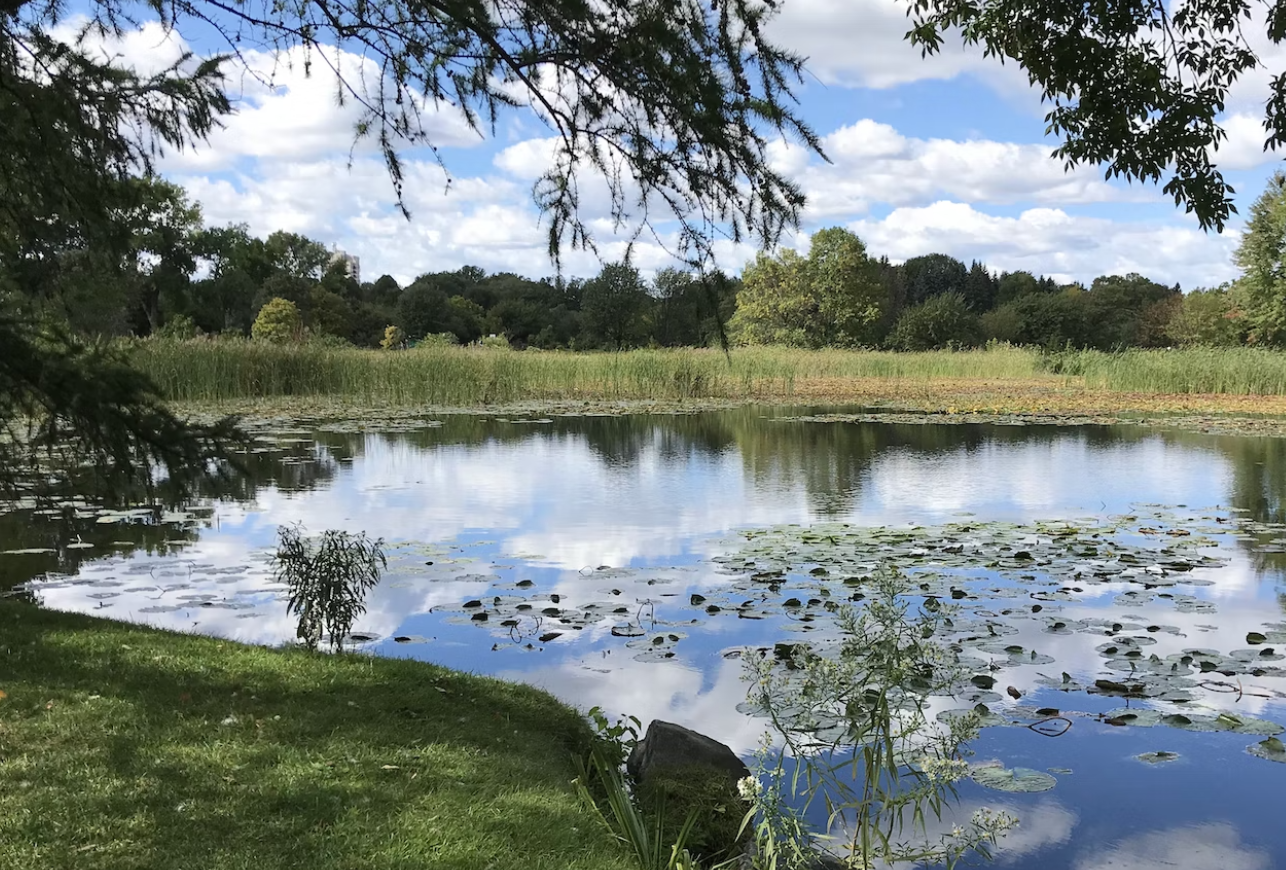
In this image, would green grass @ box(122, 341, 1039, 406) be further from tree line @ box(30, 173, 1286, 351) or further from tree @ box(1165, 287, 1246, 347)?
tree @ box(1165, 287, 1246, 347)

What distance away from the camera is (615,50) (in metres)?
3.42

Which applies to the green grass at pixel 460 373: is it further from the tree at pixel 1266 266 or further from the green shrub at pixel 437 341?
the tree at pixel 1266 266

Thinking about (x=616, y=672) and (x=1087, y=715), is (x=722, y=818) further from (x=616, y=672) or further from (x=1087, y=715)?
(x=1087, y=715)

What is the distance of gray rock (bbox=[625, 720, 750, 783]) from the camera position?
11.9ft

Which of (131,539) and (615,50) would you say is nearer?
(615,50)

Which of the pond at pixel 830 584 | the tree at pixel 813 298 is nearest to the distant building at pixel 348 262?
the tree at pixel 813 298

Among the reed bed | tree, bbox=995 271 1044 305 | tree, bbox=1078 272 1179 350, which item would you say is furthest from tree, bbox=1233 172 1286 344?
tree, bbox=995 271 1044 305

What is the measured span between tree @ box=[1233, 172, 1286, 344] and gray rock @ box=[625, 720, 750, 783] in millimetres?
38344

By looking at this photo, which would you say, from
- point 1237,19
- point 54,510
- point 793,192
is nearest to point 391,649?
point 793,192

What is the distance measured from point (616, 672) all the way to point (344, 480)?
22.2 feet

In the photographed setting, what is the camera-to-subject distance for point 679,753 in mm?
3635

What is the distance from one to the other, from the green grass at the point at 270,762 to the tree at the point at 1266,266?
128ft

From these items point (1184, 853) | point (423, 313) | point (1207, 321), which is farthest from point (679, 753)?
point (1207, 321)

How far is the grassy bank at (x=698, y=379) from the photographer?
20.0 metres
